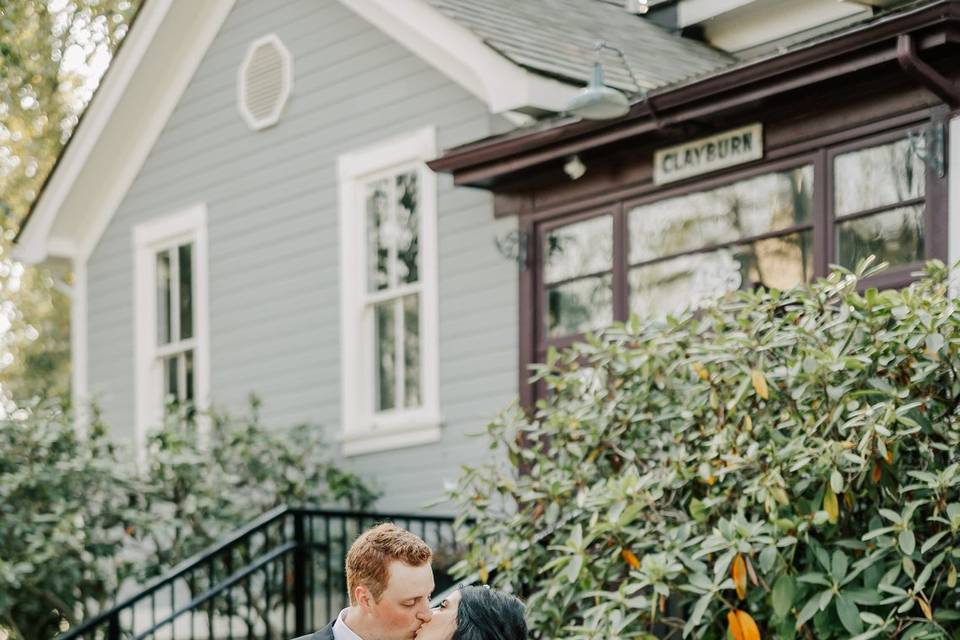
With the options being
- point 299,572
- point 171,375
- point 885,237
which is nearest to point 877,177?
point 885,237

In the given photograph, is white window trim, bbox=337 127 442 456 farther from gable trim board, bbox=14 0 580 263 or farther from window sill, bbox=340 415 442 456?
gable trim board, bbox=14 0 580 263

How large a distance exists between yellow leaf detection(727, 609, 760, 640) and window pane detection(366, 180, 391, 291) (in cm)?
577

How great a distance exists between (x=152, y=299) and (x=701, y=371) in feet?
25.8

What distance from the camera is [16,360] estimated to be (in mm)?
27047

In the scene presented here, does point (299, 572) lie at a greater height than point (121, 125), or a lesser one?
lesser

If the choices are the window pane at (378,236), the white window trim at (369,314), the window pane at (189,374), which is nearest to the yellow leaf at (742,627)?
the white window trim at (369,314)

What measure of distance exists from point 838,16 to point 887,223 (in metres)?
3.25

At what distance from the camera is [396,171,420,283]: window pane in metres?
12.6

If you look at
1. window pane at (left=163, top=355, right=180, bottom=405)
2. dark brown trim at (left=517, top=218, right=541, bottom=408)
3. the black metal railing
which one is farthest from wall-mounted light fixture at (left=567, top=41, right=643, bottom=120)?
window pane at (left=163, top=355, right=180, bottom=405)

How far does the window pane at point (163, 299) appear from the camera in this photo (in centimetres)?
1499

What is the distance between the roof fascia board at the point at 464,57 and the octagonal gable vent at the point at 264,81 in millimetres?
929

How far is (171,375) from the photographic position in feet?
48.9

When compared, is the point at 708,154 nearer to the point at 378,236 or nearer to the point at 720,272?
the point at 720,272

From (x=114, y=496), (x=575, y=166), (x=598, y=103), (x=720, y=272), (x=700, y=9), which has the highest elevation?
(x=700, y=9)
